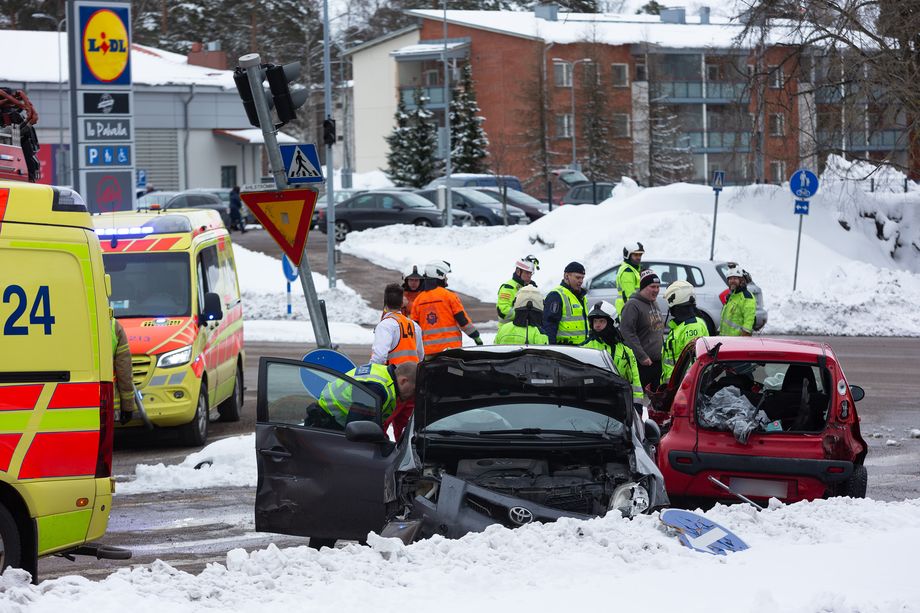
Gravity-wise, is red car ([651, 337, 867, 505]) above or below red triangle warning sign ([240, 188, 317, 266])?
below

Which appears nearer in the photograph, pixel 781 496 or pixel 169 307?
pixel 781 496

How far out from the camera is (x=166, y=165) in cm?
6366

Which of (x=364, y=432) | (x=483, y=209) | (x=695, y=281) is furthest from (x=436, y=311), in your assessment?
(x=483, y=209)

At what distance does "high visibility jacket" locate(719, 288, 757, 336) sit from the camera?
15.4 metres

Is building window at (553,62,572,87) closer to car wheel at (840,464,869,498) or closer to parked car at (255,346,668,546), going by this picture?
car wheel at (840,464,869,498)

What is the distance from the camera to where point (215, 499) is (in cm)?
1063

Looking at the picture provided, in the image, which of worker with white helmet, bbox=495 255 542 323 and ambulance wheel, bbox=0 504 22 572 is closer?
ambulance wheel, bbox=0 504 22 572

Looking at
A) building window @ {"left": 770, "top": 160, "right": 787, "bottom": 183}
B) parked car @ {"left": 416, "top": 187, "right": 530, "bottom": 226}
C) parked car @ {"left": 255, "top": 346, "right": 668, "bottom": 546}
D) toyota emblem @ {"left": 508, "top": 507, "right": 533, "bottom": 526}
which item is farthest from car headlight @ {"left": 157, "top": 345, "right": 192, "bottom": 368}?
parked car @ {"left": 416, "top": 187, "right": 530, "bottom": 226}

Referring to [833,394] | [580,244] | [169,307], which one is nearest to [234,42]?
[580,244]

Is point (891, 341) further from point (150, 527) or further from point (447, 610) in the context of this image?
point (447, 610)

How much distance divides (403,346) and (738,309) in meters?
6.41

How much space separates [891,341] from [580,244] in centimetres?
1139

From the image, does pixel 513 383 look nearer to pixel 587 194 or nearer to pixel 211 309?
pixel 211 309

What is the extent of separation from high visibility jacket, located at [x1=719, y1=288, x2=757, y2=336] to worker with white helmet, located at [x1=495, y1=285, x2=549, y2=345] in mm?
4331
